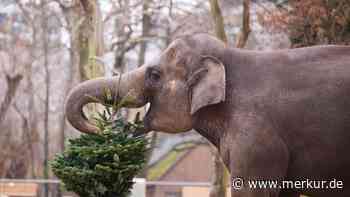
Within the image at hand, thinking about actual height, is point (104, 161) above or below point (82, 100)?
below

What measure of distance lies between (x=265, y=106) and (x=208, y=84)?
0.52 m

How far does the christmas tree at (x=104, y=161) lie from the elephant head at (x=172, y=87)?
6.1 inches

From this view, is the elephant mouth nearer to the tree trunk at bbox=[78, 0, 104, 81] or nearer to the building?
the tree trunk at bbox=[78, 0, 104, 81]

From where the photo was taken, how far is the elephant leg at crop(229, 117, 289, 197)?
4.56 metres

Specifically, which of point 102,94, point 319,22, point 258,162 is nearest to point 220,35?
point 319,22

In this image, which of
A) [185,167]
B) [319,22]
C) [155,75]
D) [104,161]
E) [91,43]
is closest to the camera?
[104,161]

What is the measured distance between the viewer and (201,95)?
4930 mm

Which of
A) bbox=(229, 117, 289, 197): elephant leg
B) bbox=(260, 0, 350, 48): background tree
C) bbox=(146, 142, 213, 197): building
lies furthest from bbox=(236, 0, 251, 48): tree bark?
bbox=(146, 142, 213, 197): building

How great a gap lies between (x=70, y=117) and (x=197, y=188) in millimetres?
7714

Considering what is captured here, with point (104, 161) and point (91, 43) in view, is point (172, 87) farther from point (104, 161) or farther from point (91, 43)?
point (91, 43)

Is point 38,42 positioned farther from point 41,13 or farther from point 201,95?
point 201,95

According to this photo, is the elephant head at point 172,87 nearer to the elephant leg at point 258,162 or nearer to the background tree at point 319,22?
the elephant leg at point 258,162

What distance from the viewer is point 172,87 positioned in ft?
16.9

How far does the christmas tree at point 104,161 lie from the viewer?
5.06 metres
